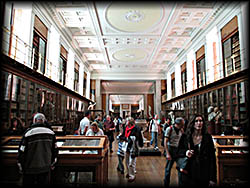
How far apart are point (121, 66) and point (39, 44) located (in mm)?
10737

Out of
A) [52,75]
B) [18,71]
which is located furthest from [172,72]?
[18,71]

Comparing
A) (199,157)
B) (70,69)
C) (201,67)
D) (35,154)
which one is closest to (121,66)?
(70,69)

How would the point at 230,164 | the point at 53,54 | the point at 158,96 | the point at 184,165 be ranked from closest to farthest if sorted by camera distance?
the point at 184,165, the point at 230,164, the point at 53,54, the point at 158,96

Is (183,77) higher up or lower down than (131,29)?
lower down

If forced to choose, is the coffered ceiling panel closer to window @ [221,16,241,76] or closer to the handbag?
window @ [221,16,241,76]

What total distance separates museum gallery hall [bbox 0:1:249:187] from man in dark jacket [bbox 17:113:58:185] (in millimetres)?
20

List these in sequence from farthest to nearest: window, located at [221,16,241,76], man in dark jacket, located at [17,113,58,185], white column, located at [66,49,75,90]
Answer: white column, located at [66,49,75,90] < window, located at [221,16,241,76] < man in dark jacket, located at [17,113,58,185]

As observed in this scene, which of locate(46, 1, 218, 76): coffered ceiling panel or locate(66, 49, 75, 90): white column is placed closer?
locate(46, 1, 218, 76): coffered ceiling panel

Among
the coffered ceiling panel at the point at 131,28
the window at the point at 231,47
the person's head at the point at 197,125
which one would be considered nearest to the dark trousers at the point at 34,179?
the person's head at the point at 197,125

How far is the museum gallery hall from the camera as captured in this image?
134 inches

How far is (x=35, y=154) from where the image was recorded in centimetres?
274

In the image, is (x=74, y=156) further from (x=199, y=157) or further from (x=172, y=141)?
(x=199, y=157)

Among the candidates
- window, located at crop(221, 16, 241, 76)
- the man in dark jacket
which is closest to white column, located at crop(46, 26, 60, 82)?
the man in dark jacket

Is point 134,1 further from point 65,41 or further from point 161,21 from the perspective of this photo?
point 65,41
